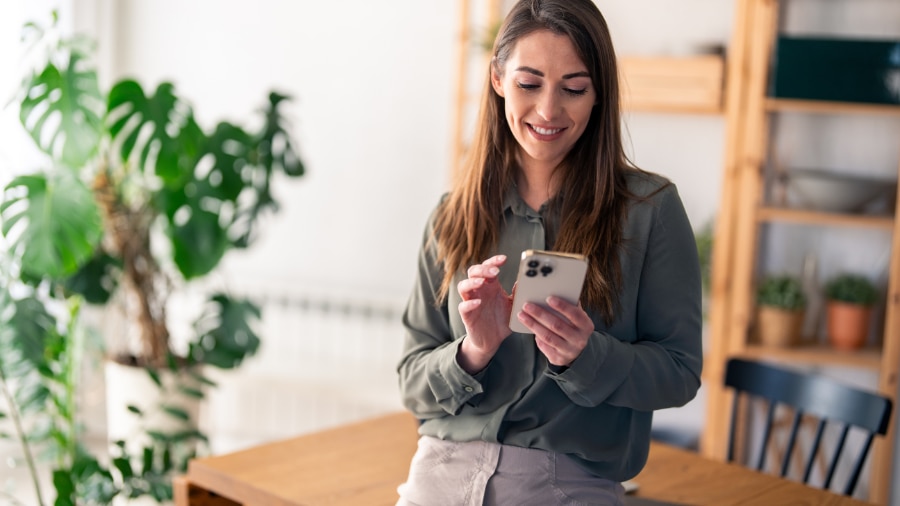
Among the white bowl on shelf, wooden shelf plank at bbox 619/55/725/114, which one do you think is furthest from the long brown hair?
the white bowl on shelf

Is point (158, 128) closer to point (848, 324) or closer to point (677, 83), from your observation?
point (677, 83)

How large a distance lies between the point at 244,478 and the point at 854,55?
224 cm

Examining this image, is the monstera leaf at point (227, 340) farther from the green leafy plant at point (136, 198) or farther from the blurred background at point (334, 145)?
the blurred background at point (334, 145)

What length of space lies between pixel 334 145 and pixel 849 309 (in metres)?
1.91

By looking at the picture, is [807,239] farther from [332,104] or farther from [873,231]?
[332,104]

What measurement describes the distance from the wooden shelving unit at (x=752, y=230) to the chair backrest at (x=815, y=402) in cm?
97

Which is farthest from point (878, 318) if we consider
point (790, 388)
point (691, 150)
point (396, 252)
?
point (396, 252)

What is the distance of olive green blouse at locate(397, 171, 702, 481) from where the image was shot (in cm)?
139

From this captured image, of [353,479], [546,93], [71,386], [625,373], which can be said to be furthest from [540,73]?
[71,386]

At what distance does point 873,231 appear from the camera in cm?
321

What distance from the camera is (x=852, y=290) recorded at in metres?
3.09

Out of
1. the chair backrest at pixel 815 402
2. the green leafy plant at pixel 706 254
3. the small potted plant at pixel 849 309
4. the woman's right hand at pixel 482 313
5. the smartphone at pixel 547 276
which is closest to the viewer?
the smartphone at pixel 547 276

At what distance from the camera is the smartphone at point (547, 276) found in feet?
3.91

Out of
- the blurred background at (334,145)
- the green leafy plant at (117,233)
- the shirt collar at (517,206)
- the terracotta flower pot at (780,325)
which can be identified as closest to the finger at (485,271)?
the shirt collar at (517,206)
